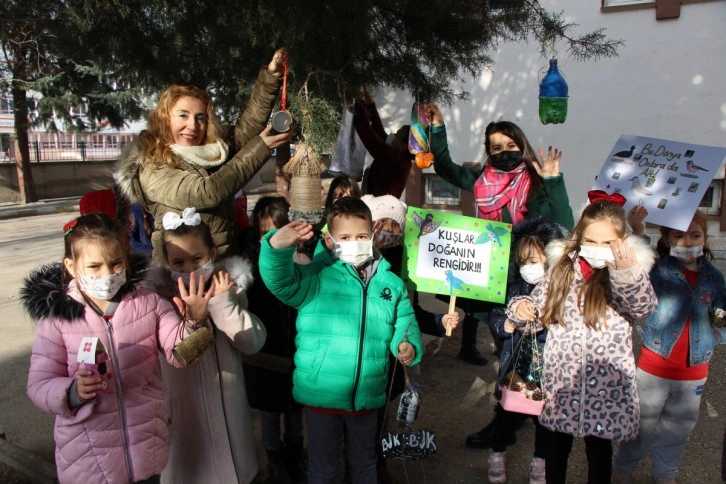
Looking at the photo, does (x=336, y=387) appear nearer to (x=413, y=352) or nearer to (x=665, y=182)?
(x=413, y=352)

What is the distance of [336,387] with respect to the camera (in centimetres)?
265

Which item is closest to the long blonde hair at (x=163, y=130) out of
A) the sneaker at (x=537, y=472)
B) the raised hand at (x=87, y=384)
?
the raised hand at (x=87, y=384)

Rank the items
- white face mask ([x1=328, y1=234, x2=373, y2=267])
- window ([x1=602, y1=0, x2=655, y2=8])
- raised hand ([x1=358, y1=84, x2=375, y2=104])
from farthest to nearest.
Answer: window ([x1=602, y1=0, x2=655, y2=8]), raised hand ([x1=358, y1=84, x2=375, y2=104]), white face mask ([x1=328, y1=234, x2=373, y2=267])

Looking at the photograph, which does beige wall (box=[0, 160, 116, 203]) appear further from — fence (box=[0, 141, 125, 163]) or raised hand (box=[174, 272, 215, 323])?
raised hand (box=[174, 272, 215, 323])

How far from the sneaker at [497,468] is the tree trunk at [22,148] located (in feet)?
54.5

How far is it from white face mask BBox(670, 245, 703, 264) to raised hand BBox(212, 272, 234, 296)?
2.32 metres

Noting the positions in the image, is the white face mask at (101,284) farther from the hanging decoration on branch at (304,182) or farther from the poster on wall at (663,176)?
the poster on wall at (663,176)

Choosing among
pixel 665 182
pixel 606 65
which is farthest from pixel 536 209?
pixel 606 65

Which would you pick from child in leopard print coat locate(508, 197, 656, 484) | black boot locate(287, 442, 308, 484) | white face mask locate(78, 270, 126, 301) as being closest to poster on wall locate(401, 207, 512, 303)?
child in leopard print coat locate(508, 197, 656, 484)

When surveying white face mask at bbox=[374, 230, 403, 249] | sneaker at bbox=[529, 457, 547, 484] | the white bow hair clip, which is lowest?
sneaker at bbox=[529, 457, 547, 484]

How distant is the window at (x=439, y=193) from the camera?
11.5m

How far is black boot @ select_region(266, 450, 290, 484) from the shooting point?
3.32 m

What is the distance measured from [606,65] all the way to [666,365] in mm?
8150

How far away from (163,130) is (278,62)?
2.27 feet
